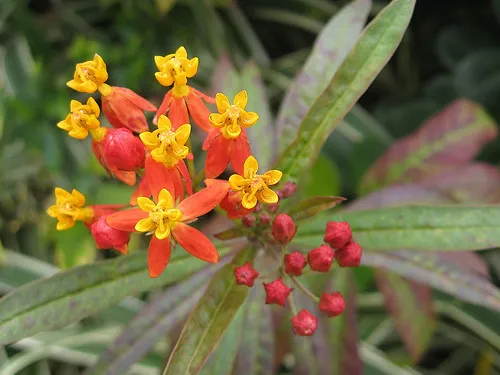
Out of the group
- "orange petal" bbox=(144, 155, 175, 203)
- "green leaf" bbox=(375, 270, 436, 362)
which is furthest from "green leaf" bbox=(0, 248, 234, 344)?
"green leaf" bbox=(375, 270, 436, 362)

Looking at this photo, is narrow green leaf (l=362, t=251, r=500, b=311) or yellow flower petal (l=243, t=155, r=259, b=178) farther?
narrow green leaf (l=362, t=251, r=500, b=311)

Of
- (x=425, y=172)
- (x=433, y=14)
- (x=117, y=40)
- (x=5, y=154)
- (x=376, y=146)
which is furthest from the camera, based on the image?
(x=117, y=40)

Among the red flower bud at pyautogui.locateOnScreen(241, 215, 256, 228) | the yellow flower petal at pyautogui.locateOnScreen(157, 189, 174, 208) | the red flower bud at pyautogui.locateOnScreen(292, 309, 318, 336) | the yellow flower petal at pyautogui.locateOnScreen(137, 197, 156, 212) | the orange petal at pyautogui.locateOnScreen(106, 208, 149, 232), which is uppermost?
the red flower bud at pyautogui.locateOnScreen(241, 215, 256, 228)

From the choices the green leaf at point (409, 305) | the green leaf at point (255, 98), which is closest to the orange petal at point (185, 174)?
the green leaf at point (255, 98)

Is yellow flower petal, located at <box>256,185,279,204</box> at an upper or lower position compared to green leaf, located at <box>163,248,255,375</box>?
upper

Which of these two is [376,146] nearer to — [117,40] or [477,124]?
[477,124]

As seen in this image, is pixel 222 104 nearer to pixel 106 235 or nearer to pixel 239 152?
pixel 239 152

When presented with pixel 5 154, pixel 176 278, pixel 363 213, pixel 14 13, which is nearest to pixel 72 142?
pixel 5 154

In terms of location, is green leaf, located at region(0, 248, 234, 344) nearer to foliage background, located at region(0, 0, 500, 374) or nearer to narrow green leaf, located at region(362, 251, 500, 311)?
narrow green leaf, located at region(362, 251, 500, 311)
